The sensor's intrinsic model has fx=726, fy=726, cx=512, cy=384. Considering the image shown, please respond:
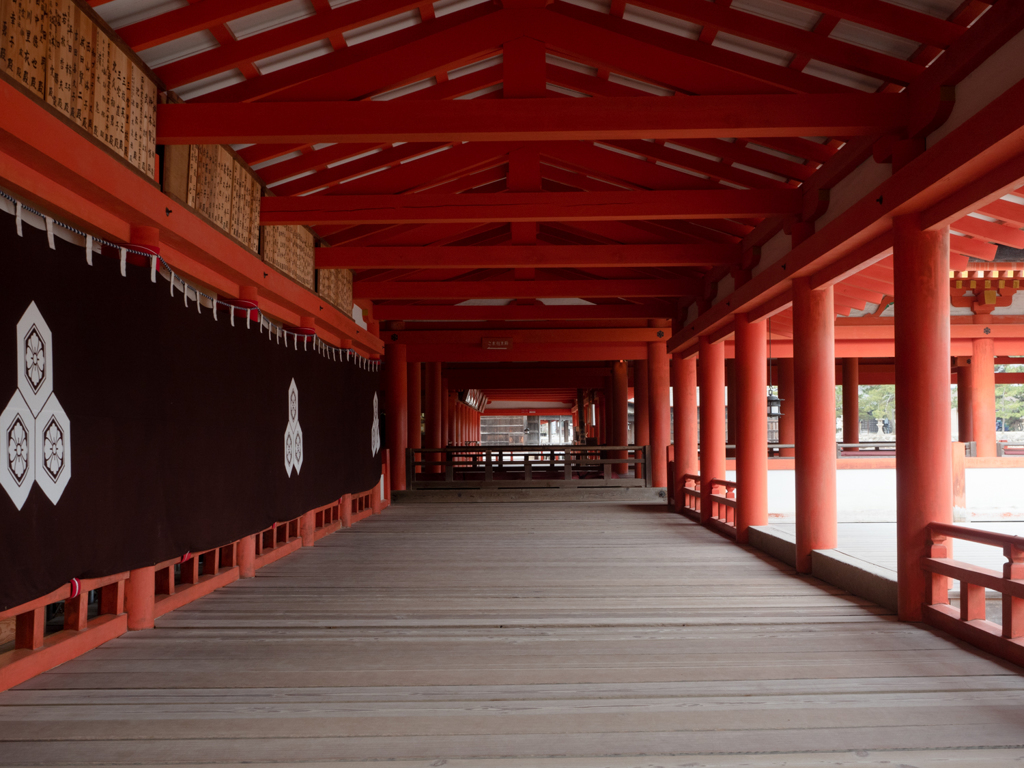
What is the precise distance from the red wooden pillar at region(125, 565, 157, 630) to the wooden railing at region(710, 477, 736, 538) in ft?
18.4

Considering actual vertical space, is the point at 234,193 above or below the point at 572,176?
Result: below

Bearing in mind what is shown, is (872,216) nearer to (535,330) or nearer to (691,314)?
(691,314)

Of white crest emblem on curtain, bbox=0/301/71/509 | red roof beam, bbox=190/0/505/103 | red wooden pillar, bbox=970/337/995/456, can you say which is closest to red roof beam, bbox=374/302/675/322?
red wooden pillar, bbox=970/337/995/456

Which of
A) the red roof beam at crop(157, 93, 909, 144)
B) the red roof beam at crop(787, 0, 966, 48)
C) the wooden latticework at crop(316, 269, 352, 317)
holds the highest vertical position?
the red roof beam at crop(787, 0, 966, 48)

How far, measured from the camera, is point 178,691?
306 centimetres

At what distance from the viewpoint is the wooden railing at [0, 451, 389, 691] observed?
3182mm

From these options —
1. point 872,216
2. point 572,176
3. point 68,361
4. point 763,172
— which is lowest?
point 68,361

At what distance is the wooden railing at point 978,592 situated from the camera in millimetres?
3340

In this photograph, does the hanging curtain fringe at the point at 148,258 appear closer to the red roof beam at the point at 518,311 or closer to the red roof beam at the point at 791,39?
the red roof beam at the point at 791,39

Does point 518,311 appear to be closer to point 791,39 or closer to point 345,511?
point 345,511

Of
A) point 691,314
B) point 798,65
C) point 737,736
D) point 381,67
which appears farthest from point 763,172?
point 737,736

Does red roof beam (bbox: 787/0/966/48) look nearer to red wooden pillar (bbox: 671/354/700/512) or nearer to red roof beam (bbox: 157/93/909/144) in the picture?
red roof beam (bbox: 157/93/909/144)

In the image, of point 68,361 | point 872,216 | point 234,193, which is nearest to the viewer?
point 68,361

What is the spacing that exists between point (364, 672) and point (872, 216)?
3.69m
